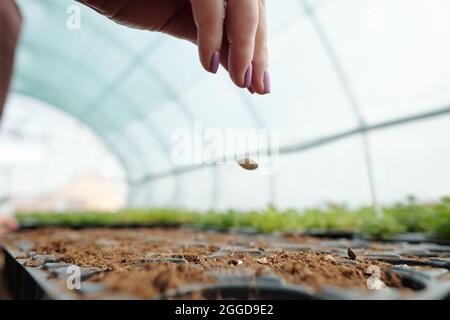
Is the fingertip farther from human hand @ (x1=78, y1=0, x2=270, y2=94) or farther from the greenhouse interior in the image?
the greenhouse interior

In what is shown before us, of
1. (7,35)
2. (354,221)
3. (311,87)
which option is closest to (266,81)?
(7,35)

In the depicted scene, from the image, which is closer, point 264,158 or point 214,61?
point 214,61

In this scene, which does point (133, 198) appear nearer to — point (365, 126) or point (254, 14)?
point (365, 126)

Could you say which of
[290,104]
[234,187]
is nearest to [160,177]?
[234,187]

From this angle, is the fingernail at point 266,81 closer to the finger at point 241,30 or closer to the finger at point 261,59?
the finger at point 261,59

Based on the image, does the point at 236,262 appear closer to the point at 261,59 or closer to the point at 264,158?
the point at 264,158

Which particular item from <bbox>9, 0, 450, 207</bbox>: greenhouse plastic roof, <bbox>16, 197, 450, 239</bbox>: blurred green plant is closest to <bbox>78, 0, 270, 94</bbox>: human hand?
<bbox>9, 0, 450, 207</bbox>: greenhouse plastic roof

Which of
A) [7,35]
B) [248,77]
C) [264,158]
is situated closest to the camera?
[248,77]
